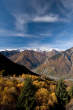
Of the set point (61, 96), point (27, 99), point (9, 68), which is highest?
point (9, 68)

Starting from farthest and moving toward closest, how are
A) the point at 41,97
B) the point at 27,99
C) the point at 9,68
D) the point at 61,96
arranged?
the point at 9,68, the point at 61,96, the point at 41,97, the point at 27,99

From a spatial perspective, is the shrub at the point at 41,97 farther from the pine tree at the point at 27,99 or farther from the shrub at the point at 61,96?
the shrub at the point at 61,96

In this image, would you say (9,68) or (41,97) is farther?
(9,68)

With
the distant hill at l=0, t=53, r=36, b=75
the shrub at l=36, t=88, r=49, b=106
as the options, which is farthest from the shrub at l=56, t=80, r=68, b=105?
the distant hill at l=0, t=53, r=36, b=75

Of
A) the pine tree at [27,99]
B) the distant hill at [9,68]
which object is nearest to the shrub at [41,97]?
the pine tree at [27,99]

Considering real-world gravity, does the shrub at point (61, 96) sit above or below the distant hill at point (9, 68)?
below

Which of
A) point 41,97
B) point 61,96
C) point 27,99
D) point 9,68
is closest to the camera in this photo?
point 27,99

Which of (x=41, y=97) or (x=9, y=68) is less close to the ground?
(x=9, y=68)

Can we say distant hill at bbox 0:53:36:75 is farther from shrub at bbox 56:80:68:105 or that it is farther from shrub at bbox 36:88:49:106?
shrub at bbox 56:80:68:105

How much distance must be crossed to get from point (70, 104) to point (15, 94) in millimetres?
18417

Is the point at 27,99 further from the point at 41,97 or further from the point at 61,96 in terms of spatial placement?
the point at 61,96

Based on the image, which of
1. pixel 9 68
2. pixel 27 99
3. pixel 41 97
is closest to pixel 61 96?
pixel 41 97

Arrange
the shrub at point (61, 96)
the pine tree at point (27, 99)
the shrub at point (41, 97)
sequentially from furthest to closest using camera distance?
the shrub at point (61, 96)
the shrub at point (41, 97)
the pine tree at point (27, 99)

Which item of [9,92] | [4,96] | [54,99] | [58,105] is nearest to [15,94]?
[9,92]
